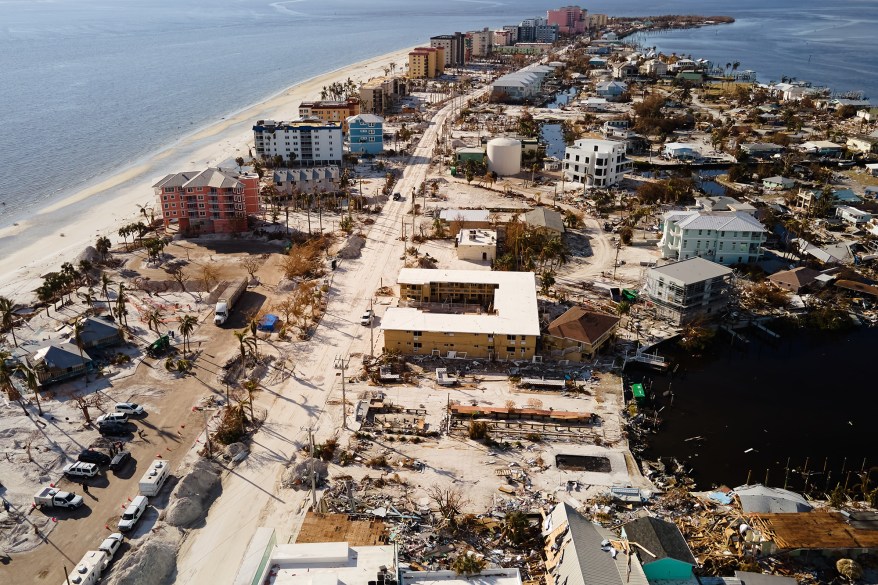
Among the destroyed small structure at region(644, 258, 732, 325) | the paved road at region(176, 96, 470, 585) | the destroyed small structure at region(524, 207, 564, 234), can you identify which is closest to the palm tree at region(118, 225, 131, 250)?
the paved road at region(176, 96, 470, 585)

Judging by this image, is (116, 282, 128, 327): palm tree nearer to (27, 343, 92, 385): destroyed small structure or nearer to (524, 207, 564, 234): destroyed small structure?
(27, 343, 92, 385): destroyed small structure

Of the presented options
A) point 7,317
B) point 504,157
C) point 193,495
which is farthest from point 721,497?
point 504,157

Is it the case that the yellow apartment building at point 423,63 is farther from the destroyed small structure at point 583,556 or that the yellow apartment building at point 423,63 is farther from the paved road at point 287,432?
the destroyed small structure at point 583,556

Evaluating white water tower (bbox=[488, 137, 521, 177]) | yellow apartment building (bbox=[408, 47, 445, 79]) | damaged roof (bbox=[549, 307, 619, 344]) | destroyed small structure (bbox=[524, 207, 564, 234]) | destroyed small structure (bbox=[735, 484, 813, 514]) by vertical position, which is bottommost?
destroyed small structure (bbox=[735, 484, 813, 514])

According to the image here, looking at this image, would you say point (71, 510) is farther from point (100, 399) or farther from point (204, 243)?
point (204, 243)

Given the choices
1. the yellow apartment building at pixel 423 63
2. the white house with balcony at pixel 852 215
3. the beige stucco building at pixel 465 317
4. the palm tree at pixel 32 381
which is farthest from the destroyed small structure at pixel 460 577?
the yellow apartment building at pixel 423 63

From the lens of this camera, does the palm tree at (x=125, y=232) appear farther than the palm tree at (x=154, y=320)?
Yes

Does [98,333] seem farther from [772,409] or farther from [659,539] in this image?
[772,409]
